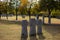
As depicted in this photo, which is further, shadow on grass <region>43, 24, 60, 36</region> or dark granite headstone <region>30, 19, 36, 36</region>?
shadow on grass <region>43, 24, 60, 36</region>

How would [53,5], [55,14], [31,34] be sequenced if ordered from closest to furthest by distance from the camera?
[31,34]
[53,5]
[55,14]

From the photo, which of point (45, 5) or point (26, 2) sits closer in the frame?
point (45, 5)

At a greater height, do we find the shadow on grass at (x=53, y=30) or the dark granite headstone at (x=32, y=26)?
the dark granite headstone at (x=32, y=26)

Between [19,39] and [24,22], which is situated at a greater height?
[24,22]

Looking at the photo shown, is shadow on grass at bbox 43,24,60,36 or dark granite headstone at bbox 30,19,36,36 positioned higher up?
dark granite headstone at bbox 30,19,36,36

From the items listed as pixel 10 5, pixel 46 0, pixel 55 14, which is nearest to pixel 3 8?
pixel 10 5

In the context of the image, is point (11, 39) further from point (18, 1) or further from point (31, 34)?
point (18, 1)

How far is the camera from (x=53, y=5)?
31.4m

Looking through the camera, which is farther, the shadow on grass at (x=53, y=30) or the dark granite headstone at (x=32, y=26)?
the shadow on grass at (x=53, y=30)

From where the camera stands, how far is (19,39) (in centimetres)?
1178

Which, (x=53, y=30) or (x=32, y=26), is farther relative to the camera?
(x=53, y=30)

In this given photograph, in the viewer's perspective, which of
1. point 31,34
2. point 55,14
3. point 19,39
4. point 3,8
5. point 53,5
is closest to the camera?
point 19,39

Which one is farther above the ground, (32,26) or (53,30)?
(32,26)

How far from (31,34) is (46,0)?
779 inches
